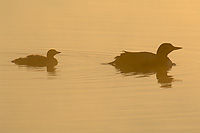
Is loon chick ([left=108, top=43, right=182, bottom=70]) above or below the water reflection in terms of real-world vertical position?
above

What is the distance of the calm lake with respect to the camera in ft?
36.6

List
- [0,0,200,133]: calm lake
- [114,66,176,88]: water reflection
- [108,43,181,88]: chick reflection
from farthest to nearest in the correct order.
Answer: [108,43,181,88]: chick reflection → [114,66,176,88]: water reflection → [0,0,200,133]: calm lake

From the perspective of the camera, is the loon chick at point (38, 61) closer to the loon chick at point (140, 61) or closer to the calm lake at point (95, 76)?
the calm lake at point (95, 76)

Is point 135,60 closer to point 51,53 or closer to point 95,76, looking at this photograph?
point 51,53

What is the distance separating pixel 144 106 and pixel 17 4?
15776 mm

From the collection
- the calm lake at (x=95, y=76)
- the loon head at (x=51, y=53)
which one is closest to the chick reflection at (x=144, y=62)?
the calm lake at (x=95, y=76)

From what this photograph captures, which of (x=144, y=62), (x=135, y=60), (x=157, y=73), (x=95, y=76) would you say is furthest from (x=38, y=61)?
(x=157, y=73)

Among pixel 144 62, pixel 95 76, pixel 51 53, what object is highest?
pixel 51 53

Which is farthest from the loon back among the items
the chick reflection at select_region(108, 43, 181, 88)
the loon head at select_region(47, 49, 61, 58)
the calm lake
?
the loon head at select_region(47, 49, 61, 58)

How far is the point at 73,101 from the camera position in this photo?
1239 centimetres

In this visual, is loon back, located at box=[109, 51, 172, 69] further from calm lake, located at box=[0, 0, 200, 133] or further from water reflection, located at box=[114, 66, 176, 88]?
calm lake, located at box=[0, 0, 200, 133]

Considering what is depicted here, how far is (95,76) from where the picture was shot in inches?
575

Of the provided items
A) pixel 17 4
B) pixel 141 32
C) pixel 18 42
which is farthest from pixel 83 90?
pixel 17 4

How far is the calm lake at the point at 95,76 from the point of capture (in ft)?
36.6
